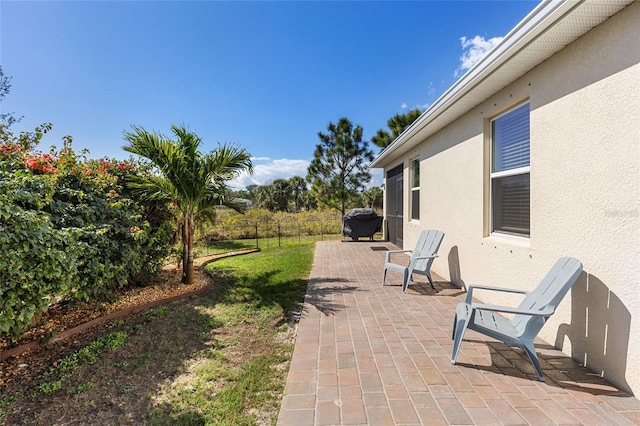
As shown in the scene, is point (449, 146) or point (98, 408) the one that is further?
point (449, 146)

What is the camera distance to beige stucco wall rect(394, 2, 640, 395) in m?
2.13

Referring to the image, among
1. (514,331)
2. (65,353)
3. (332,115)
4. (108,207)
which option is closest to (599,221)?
(514,331)

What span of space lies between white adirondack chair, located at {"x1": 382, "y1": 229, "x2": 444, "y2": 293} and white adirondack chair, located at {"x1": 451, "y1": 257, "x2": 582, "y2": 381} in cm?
199

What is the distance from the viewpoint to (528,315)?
2379mm

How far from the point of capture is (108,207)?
395 centimetres

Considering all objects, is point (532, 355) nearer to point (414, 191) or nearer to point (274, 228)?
point (414, 191)

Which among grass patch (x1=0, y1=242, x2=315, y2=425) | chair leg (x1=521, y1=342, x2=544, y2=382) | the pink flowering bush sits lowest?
grass patch (x1=0, y1=242, x2=315, y2=425)

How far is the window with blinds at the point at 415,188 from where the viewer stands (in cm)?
809

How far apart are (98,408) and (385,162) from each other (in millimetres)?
10729

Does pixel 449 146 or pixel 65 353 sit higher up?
pixel 449 146

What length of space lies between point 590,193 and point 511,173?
1.37 m

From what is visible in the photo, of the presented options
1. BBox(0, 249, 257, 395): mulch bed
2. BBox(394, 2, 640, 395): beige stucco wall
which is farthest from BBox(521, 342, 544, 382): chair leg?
BBox(0, 249, 257, 395): mulch bed

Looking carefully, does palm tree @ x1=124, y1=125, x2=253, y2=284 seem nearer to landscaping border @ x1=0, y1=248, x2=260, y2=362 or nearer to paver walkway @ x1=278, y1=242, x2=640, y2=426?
landscaping border @ x1=0, y1=248, x2=260, y2=362

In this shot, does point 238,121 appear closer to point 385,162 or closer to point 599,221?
point 385,162
